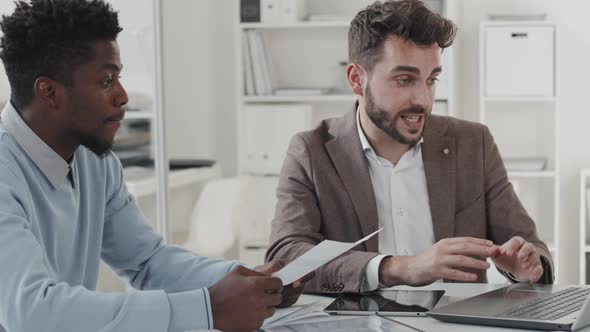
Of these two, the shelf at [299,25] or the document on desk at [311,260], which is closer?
the document on desk at [311,260]

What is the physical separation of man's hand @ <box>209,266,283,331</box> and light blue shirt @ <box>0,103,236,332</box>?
19mm

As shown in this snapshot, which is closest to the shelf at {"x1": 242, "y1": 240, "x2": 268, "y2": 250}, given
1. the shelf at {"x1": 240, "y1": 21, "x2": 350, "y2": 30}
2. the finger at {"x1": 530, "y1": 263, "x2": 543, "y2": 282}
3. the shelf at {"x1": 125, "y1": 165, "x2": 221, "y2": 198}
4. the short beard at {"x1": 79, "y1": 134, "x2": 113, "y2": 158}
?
the shelf at {"x1": 125, "y1": 165, "x2": 221, "y2": 198}

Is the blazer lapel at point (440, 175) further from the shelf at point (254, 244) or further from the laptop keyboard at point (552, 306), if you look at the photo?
the shelf at point (254, 244)

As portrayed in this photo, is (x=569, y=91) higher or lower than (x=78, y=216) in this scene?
higher

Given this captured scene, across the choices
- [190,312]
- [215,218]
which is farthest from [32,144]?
[215,218]

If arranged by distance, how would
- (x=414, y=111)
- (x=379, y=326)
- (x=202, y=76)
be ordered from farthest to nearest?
(x=202, y=76)
(x=414, y=111)
(x=379, y=326)

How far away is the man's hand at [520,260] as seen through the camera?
62.7 inches

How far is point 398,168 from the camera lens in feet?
6.52

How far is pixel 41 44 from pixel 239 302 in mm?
585

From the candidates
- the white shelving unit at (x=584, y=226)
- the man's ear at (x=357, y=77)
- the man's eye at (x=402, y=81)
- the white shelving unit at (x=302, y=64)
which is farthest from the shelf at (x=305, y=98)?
the man's eye at (x=402, y=81)

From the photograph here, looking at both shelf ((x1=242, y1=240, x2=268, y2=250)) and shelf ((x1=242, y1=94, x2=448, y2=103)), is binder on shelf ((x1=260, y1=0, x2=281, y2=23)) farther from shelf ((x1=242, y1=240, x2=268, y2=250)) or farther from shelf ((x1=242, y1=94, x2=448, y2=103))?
shelf ((x1=242, y1=240, x2=268, y2=250))

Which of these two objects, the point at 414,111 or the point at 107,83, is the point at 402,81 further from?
the point at 107,83

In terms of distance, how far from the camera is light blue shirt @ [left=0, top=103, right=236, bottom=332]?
1.17m

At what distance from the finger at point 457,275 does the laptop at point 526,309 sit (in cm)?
4
